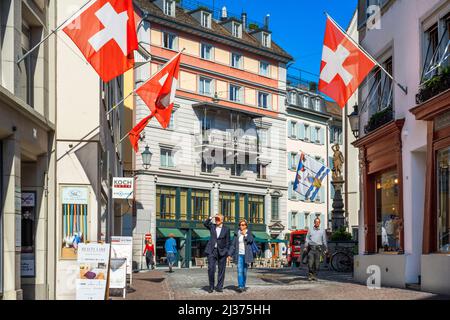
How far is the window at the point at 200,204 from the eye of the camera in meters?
59.2

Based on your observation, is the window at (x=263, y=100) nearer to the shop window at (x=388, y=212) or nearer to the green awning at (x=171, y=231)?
the green awning at (x=171, y=231)

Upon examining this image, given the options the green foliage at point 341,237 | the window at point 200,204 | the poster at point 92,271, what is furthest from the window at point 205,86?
the poster at point 92,271

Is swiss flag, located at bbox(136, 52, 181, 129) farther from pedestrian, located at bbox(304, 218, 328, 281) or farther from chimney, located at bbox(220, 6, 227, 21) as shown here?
chimney, located at bbox(220, 6, 227, 21)

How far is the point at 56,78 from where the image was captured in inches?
709

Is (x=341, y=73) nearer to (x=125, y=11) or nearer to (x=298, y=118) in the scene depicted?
(x=125, y=11)

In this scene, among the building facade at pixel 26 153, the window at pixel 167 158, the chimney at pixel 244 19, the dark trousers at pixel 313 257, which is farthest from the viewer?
Answer: the chimney at pixel 244 19

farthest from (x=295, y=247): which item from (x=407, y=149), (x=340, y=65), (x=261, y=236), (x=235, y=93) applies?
(x=340, y=65)

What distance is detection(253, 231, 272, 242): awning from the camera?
209 feet

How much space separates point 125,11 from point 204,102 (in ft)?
144

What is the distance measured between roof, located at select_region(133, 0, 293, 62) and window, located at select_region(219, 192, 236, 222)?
1195 centimetres

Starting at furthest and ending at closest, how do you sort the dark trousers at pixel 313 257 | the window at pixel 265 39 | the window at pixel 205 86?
the window at pixel 265 39 → the window at pixel 205 86 → the dark trousers at pixel 313 257

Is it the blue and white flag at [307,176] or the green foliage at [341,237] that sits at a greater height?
the blue and white flag at [307,176]

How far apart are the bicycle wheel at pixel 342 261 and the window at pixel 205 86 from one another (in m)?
32.4
